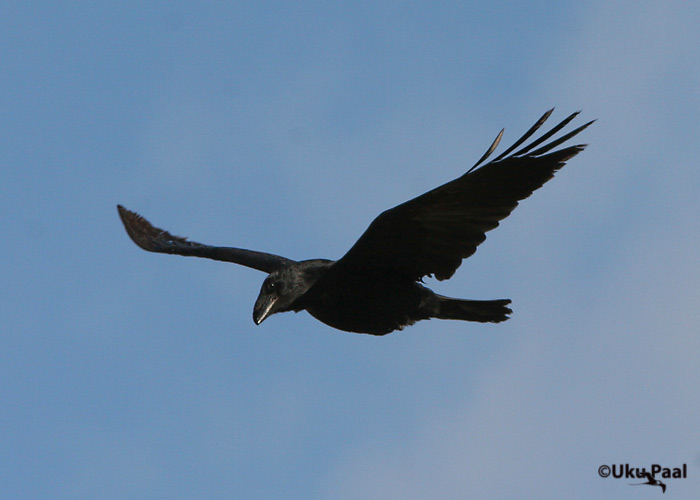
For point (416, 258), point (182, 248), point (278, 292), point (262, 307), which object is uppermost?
point (182, 248)

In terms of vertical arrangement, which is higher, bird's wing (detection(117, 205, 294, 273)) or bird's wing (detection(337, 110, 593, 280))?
bird's wing (detection(117, 205, 294, 273))

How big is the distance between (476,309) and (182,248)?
10.9ft

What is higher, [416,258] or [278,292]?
[416,258]

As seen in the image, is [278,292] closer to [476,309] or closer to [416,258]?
[416,258]

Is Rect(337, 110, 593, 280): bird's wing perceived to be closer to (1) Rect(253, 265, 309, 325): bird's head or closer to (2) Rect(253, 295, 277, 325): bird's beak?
(1) Rect(253, 265, 309, 325): bird's head

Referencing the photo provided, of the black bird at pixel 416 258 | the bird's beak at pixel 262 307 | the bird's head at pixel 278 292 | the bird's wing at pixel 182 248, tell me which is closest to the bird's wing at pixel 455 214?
the black bird at pixel 416 258

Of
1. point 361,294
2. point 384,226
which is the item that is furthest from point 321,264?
point 384,226

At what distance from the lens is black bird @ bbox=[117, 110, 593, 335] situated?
7281mm

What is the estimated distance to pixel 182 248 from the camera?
10.1 m

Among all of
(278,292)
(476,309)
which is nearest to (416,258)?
(476,309)

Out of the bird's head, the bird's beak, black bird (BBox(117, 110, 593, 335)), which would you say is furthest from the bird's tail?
the bird's beak

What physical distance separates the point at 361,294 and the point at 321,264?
1.67 ft

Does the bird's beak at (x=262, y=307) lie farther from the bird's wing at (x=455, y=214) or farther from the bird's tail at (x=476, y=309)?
the bird's tail at (x=476, y=309)

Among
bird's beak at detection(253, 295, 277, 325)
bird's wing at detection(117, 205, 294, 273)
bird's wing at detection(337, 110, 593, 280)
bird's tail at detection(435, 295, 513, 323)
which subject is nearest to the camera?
bird's wing at detection(337, 110, 593, 280)
